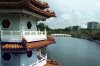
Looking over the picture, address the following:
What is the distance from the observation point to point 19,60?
41.9 ft

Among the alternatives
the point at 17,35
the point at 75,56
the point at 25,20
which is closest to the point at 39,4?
the point at 25,20

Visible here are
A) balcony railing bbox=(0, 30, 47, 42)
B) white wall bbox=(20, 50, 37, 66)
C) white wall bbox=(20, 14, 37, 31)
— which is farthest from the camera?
white wall bbox=(20, 14, 37, 31)

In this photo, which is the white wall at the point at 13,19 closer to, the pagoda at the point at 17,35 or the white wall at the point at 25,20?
the pagoda at the point at 17,35

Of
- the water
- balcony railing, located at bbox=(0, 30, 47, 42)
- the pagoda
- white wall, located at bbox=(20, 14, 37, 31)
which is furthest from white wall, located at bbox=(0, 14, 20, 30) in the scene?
the water

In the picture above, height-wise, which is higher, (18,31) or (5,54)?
(18,31)

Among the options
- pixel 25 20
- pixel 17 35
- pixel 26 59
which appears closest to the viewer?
pixel 17 35

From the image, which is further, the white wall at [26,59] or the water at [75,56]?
the water at [75,56]

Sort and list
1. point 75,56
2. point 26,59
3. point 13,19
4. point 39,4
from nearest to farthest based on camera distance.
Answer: point 13,19 < point 26,59 < point 39,4 < point 75,56

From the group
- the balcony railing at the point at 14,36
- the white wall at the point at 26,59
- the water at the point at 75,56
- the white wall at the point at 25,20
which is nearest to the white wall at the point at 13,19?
the white wall at the point at 25,20

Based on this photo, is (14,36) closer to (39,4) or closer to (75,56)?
(39,4)

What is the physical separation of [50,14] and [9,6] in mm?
4368

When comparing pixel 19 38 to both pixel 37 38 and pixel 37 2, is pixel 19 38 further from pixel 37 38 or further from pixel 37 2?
pixel 37 2

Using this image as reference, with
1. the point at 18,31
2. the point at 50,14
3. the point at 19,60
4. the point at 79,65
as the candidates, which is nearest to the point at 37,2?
the point at 50,14

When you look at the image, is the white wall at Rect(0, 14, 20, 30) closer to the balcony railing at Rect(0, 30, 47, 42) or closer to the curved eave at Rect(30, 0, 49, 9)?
the balcony railing at Rect(0, 30, 47, 42)
